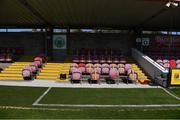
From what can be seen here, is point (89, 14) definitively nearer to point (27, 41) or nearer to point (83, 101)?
point (27, 41)

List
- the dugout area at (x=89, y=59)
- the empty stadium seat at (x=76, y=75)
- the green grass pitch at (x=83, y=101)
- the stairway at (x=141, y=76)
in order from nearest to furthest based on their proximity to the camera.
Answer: the green grass pitch at (x=83, y=101) → the dugout area at (x=89, y=59) → the empty stadium seat at (x=76, y=75) → the stairway at (x=141, y=76)

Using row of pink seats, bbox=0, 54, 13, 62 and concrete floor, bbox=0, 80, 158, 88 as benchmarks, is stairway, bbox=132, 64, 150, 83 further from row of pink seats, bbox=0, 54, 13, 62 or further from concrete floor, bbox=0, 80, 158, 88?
row of pink seats, bbox=0, 54, 13, 62

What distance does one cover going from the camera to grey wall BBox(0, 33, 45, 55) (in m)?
33.2

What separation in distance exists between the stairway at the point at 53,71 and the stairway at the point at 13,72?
136 cm

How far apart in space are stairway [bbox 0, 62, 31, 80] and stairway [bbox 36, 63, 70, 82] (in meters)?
1.36

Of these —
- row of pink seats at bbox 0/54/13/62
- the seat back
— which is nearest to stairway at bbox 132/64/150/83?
the seat back

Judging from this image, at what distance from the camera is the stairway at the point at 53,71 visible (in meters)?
26.7

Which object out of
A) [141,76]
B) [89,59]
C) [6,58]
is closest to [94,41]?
[89,59]

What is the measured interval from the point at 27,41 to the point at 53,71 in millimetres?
6247

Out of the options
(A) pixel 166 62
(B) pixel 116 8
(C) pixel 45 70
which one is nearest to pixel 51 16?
(C) pixel 45 70

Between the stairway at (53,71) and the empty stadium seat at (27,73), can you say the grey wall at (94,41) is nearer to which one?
the stairway at (53,71)

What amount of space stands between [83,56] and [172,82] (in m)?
9.71

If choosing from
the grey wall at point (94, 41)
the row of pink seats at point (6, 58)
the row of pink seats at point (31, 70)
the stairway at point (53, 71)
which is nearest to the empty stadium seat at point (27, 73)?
the row of pink seats at point (31, 70)

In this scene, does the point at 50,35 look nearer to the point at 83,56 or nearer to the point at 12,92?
the point at 83,56
